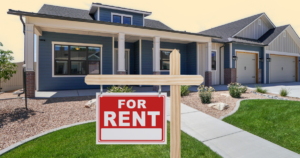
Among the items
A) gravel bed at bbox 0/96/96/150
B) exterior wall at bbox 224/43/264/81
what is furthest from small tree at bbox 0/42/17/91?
exterior wall at bbox 224/43/264/81

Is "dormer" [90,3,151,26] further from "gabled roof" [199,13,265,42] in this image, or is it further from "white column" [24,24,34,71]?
"gabled roof" [199,13,265,42]

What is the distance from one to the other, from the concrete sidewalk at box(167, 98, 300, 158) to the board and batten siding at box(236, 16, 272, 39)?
13.9 m

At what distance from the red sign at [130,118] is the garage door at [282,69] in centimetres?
1928

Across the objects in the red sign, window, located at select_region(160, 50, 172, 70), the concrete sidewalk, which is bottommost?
the concrete sidewalk

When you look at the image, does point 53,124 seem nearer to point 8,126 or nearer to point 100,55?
point 8,126

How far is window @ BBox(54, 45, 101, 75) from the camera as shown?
10008 mm

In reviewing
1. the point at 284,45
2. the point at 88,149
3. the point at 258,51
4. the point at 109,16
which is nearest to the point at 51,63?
the point at 109,16

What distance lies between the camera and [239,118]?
4.95 m

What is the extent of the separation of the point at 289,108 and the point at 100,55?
32.9ft

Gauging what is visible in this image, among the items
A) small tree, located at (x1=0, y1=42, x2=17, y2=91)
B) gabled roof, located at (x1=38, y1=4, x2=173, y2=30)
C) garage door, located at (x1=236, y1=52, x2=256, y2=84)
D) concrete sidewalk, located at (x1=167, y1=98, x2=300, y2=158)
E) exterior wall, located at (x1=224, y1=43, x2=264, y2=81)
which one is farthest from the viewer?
garage door, located at (x1=236, y1=52, x2=256, y2=84)

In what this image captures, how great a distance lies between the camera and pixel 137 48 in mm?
12289

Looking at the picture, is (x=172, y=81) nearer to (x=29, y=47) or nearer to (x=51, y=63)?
(x=29, y=47)

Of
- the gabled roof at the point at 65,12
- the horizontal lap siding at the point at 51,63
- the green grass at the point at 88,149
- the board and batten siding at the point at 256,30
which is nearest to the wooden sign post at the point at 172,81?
the green grass at the point at 88,149

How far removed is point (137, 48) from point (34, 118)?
8710mm
